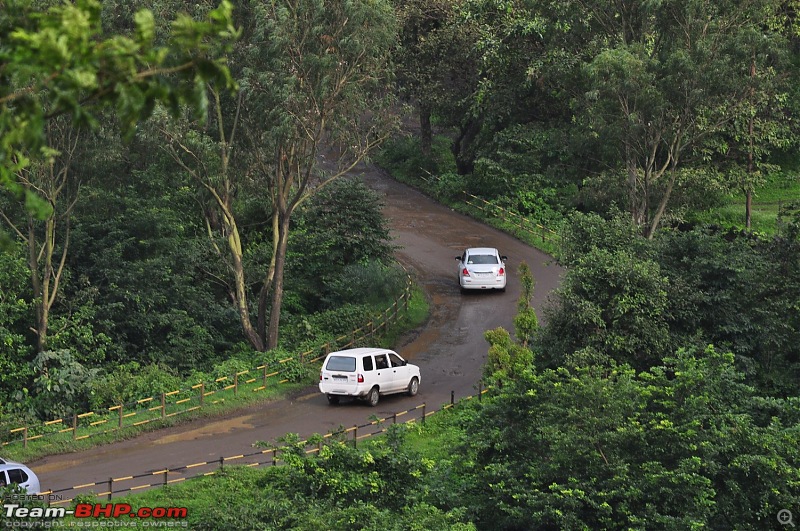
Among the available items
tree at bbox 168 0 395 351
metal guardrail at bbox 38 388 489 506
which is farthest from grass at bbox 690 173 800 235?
metal guardrail at bbox 38 388 489 506

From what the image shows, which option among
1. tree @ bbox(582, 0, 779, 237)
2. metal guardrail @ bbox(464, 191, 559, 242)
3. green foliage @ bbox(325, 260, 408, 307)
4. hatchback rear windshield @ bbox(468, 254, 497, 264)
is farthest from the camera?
metal guardrail @ bbox(464, 191, 559, 242)

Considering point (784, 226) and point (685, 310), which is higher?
point (784, 226)

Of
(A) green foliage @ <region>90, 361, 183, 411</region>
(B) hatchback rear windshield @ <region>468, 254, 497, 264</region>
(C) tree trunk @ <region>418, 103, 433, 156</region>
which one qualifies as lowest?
(A) green foliage @ <region>90, 361, 183, 411</region>

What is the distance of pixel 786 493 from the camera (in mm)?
16453

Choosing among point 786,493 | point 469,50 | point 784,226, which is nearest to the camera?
point 786,493

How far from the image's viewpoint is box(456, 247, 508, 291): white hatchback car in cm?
3656

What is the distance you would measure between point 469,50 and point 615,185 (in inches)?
557

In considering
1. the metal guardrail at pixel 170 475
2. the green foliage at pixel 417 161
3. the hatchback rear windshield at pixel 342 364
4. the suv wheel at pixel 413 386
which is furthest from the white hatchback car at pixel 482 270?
the green foliage at pixel 417 161

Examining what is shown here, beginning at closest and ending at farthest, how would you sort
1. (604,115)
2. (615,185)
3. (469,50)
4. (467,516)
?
(467,516)
(604,115)
(615,185)
(469,50)

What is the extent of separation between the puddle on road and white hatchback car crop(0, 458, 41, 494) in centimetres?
451

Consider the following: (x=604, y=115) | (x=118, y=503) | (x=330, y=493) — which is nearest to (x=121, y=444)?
(x=118, y=503)

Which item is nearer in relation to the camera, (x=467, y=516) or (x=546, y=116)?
(x=467, y=516)

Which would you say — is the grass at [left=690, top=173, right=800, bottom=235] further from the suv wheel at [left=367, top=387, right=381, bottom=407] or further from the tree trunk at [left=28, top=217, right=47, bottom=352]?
the tree trunk at [left=28, top=217, right=47, bottom=352]

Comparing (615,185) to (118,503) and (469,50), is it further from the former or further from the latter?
(118,503)
